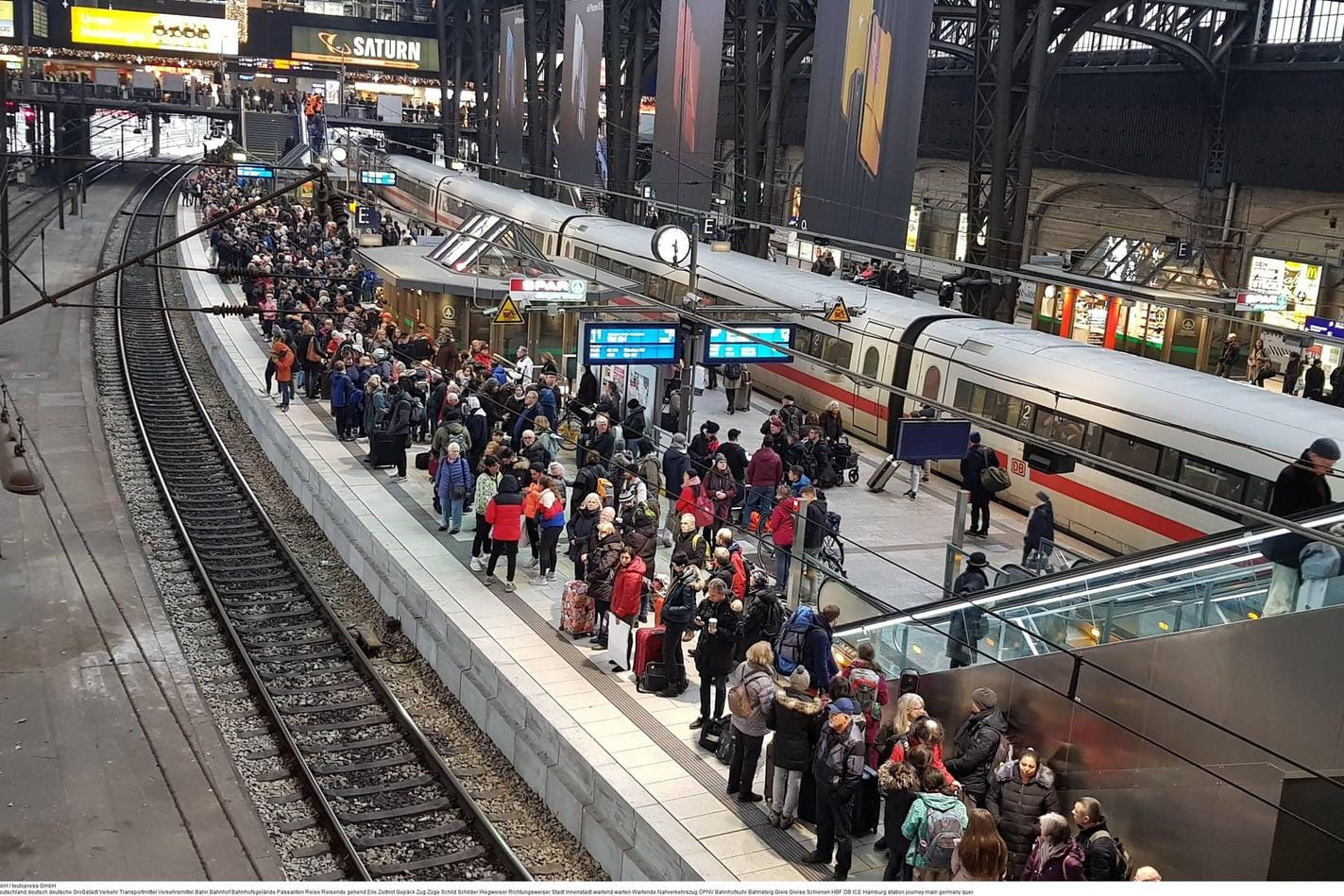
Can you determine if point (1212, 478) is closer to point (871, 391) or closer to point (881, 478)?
point (881, 478)

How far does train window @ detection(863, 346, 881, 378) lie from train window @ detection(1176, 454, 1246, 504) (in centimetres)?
760

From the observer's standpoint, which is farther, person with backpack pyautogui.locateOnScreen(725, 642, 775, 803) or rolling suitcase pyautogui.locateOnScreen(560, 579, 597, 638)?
rolling suitcase pyautogui.locateOnScreen(560, 579, 597, 638)

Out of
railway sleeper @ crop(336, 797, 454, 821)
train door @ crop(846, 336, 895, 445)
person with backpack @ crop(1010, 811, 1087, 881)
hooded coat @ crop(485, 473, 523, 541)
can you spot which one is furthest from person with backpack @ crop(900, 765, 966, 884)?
train door @ crop(846, 336, 895, 445)

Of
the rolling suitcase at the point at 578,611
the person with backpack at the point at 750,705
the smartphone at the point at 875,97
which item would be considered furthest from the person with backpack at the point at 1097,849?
the smartphone at the point at 875,97

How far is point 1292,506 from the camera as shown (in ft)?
34.8

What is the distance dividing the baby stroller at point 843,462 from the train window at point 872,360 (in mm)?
2549

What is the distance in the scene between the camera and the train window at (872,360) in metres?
24.0

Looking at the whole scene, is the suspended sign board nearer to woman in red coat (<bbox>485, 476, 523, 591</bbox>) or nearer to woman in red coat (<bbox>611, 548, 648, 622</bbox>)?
woman in red coat (<bbox>485, 476, 523, 591</bbox>)

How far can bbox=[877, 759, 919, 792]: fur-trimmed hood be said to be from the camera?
8789 mm

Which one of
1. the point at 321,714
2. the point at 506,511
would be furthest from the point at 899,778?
the point at 506,511

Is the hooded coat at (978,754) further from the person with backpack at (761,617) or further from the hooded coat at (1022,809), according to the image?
the person with backpack at (761,617)

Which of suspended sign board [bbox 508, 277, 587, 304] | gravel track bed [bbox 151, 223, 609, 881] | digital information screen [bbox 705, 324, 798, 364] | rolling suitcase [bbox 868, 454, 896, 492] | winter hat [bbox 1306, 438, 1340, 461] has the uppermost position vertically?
winter hat [bbox 1306, 438, 1340, 461]

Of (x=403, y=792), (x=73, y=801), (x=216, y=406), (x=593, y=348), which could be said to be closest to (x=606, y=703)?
→ (x=403, y=792)

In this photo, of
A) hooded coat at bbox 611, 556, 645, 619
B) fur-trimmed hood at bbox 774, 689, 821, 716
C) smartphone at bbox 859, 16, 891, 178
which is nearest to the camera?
fur-trimmed hood at bbox 774, 689, 821, 716
